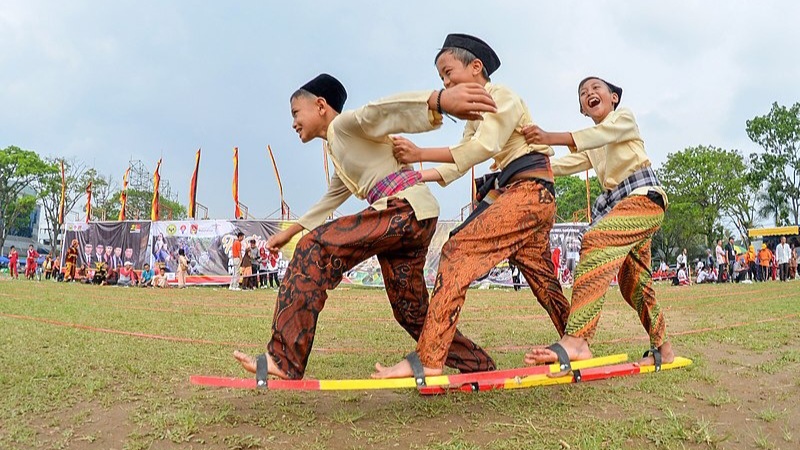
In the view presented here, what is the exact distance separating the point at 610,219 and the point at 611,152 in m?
0.51

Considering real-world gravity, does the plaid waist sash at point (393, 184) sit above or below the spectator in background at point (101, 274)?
above

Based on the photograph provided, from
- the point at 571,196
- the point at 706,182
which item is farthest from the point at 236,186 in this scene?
the point at 571,196

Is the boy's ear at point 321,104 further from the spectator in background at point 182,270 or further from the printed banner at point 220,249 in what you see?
the spectator in background at point 182,270

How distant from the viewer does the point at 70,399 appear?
283 cm

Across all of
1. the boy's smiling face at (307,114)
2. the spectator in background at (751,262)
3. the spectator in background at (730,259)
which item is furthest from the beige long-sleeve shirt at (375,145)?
the spectator in background at (730,259)

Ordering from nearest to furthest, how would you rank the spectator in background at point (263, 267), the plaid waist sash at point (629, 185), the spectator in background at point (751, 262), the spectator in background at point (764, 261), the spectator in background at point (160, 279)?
the plaid waist sash at point (629, 185) → the spectator in background at point (160, 279) → the spectator in background at point (263, 267) → the spectator in background at point (764, 261) → the spectator in background at point (751, 262)

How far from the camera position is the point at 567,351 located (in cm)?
279

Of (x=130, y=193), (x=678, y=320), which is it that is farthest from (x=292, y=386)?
(x=130, y=193)

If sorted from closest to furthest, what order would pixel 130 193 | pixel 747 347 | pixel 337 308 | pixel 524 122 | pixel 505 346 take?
pixel 524 122, pixel 747 347, pixel 505 346, pixel 337 308, pixel 130 193

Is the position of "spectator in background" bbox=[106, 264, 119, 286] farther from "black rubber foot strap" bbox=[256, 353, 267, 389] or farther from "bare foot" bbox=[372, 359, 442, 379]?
"bare foot" bbox=[372, 359, 442, 379]

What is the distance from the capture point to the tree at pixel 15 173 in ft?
116

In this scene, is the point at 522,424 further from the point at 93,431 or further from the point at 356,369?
the point at 93,431

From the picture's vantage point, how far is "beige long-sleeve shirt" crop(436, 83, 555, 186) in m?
2.54

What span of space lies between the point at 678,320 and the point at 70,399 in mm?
6720
